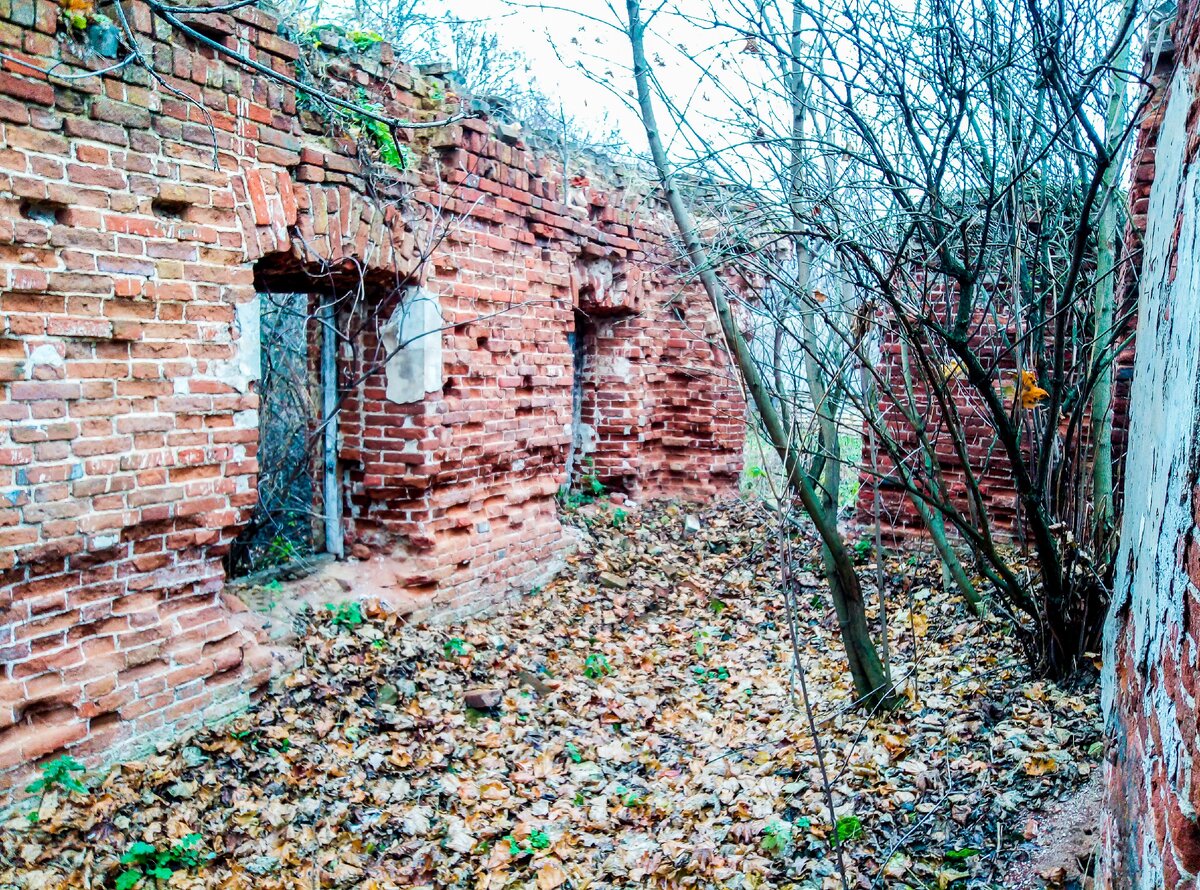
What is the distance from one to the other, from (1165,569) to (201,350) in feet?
11.7

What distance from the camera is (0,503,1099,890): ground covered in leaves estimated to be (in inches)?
110

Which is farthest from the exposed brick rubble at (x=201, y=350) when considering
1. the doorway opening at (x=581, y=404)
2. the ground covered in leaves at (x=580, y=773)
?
the doorway opening at (x=581, y=404)

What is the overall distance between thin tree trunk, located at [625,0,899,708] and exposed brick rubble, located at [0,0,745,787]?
23cm

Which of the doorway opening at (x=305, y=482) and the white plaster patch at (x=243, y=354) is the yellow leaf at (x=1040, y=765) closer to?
the white plaster patch at (x=243, y=354)

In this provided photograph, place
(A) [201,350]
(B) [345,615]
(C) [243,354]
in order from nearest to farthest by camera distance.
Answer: (A) [201,350]
(C) [243,354]
(B) [345,615]

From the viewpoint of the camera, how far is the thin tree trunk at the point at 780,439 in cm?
353

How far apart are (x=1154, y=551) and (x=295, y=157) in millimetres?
3845

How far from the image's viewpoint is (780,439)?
356 centimetres

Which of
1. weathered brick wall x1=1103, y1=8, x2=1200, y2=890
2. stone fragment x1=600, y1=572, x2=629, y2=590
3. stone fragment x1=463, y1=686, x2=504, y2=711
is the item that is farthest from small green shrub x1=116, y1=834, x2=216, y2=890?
stone fragment x1=600, y1=572, x2=629, y2=590

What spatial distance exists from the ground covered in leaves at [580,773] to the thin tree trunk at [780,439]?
180 millimetres

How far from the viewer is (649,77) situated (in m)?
3.58

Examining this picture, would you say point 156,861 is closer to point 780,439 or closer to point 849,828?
point 849,828

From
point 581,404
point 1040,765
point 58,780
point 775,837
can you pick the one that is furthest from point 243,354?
point 581,404

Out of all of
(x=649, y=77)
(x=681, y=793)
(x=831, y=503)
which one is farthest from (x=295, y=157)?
(x=681, y=793)
